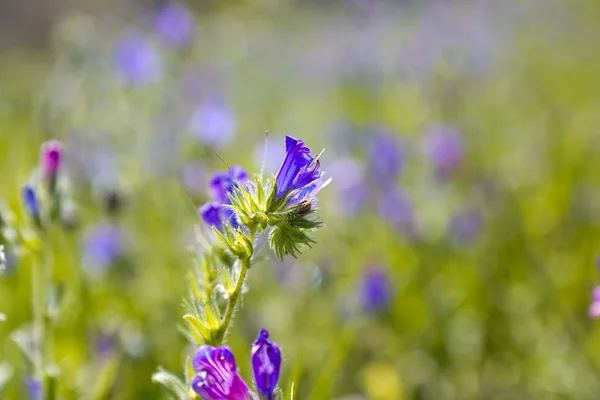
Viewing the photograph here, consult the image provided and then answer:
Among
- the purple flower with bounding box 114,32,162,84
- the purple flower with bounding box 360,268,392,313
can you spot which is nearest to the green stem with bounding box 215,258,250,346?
the purple flower with bounding box 360,268,392,313

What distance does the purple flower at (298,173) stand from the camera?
1.11m

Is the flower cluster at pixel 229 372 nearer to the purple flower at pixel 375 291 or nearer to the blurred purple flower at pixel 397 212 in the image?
the purple flower at pixel 375 291

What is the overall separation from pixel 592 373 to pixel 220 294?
174 cm

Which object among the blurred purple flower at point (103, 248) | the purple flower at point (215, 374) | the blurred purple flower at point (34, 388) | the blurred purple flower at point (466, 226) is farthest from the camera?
the blurred purple flower at point (466, 226)

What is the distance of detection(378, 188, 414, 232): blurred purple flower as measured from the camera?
3359mm

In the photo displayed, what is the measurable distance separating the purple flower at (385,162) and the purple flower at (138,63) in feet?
4.37

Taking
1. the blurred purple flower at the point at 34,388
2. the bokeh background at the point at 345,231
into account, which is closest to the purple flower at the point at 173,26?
the bokeh background at the point at 345,231

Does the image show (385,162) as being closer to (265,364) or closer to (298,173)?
(298,173)

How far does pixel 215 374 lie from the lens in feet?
3.41

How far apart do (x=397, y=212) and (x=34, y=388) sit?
86.5 inches

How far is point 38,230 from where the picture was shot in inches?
60.8

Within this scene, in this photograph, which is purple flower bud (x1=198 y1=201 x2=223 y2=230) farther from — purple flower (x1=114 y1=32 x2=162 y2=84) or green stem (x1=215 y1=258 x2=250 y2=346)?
purple flower (x1=114 y1=32 x2=162 y2=84)

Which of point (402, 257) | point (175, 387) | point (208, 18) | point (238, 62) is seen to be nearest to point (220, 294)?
point (175, 387)

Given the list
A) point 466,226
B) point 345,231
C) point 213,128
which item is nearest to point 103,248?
point 213,128
